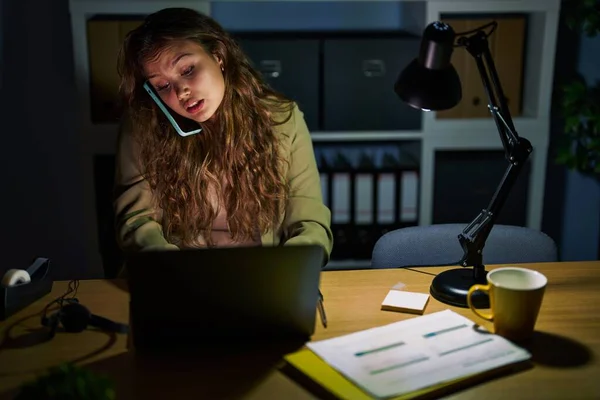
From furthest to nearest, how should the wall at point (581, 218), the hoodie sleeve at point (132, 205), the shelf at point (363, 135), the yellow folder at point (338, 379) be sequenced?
1. the wall at point (581, 218)
2. the shelf at point (363, 135)
3. the hoodie sleeve at point (132, 205)
4. the yellow folder at point (338, 379)

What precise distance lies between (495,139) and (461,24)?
416 millimetres

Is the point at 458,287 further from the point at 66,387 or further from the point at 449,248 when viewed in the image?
the point at 66,387

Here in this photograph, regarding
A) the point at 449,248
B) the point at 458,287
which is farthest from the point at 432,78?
the point at 449,248

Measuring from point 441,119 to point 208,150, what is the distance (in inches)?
43.4

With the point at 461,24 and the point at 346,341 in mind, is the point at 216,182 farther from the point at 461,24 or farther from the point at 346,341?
the point at 461,24

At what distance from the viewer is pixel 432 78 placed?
1.26m

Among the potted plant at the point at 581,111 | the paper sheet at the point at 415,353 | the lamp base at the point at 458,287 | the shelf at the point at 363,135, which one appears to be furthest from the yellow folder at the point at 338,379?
the potted plant at the point at 581,111

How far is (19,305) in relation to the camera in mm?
1328

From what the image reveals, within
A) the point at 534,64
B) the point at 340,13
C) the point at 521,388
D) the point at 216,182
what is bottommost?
the point at 521,388

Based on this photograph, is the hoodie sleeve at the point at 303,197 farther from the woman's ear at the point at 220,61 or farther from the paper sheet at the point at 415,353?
the paper sheet at the point at 415,353

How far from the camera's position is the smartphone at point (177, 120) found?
5.44ft

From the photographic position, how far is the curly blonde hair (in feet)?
5.54

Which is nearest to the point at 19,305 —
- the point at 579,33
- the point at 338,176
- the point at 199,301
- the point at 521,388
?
the point at 199,301

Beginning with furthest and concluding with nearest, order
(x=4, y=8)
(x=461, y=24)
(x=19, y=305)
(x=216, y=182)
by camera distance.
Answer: (x=4, y=8)
(x=461, y=24)
(x=216, y=182)
(x=19, y=305)
